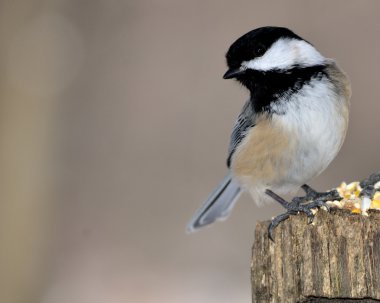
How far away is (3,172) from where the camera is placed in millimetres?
4117

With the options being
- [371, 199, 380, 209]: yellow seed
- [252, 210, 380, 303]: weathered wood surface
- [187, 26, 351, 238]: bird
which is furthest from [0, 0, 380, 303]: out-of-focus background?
[252, 210, 380, 303]: weathered wood surface

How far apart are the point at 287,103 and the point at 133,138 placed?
2343 millimetres

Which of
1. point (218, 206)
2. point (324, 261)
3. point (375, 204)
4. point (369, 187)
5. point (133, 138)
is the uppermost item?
point (133, 138)

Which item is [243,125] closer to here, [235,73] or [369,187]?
[235,73]

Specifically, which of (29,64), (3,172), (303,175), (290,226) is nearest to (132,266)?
(3,172)

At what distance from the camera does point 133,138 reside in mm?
4707

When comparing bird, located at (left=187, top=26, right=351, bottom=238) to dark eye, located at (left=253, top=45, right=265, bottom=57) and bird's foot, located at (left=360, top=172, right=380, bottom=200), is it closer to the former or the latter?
dark eye, located at (left=253, top=45, right=265, bottom=57)

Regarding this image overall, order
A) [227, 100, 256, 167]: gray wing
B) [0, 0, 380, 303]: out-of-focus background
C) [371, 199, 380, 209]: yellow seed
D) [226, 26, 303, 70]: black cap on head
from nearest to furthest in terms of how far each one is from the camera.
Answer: [371, 199, 380, 209]: yellow seed, [226, 26, 303, 70]: black cap on head, [227, 100, 256, 167]: gray wing, [0, 0, 380, 303]: out-of-focus background

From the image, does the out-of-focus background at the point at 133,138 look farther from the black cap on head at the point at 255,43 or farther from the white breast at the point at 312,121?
the black cap on head at the point at 255,43

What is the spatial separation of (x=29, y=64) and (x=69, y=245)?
1270 mm

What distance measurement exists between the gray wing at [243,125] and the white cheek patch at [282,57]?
0.21 meters

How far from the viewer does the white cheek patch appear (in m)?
2.51

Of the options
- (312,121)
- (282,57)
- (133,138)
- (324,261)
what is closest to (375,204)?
(324,261)

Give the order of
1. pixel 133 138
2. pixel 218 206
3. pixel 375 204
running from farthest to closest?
pixel 133 138 < pixel 218 206 < pixel 375 204
